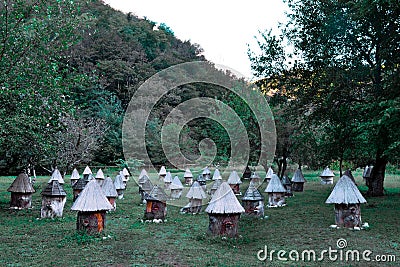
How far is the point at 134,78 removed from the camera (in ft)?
177

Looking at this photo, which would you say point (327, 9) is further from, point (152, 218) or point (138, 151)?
point (138, 151)

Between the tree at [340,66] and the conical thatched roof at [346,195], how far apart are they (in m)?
2.96

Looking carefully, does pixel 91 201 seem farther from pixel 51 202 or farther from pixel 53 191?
pixel 51 202

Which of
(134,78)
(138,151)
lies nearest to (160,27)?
(134,78)

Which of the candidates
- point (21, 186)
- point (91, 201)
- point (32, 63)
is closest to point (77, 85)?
point (32, 63)

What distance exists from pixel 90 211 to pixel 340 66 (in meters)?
11.9

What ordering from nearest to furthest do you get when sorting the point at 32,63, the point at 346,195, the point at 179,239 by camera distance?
1. the point at 179,239
2. the point at 346,195
3. the point at 32,63

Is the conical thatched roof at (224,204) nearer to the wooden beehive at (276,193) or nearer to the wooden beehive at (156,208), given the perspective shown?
the wooden beehive at (156,208)

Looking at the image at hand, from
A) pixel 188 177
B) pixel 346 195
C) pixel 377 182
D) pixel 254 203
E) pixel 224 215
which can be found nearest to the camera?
pixel 224 215

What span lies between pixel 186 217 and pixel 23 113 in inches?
288

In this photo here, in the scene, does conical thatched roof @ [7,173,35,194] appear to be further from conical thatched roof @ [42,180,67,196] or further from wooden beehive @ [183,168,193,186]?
wooden beehive @ [183,168,193,186]

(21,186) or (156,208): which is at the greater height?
(21,186)

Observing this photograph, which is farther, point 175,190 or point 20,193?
point 175,190

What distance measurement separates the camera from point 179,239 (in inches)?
433
